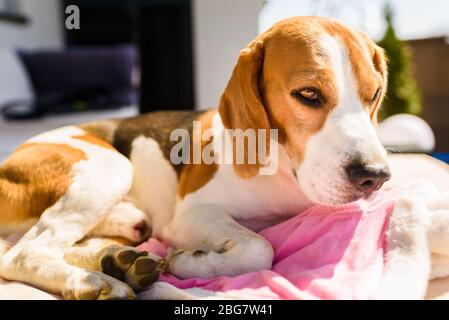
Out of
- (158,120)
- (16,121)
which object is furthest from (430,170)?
(16,121)

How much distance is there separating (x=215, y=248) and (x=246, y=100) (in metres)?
0.49

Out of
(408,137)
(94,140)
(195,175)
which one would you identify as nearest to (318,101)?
(195,175)

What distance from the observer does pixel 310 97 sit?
1.41m

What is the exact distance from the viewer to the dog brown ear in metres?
1.51

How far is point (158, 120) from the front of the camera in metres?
2.15

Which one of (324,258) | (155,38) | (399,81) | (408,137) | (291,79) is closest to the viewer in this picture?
(324,258)

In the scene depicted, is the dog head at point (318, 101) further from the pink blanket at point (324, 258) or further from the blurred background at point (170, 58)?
the blurred background at point (170, 58)

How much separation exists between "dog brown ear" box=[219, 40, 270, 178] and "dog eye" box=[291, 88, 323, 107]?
5.4 inches

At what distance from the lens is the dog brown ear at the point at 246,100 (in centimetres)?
151

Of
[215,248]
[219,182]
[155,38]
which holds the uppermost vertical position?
[155,38]

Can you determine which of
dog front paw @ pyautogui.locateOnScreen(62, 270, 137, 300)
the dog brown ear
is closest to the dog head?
the dog brown ear

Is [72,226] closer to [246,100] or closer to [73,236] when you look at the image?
[73,236]

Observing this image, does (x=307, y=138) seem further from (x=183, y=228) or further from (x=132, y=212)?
(x=132, y=212)
